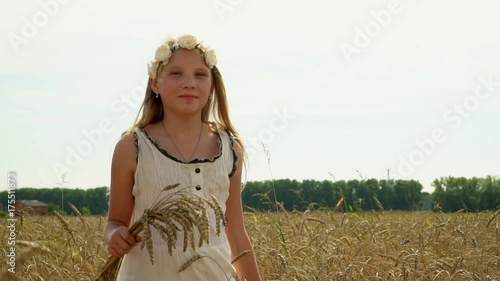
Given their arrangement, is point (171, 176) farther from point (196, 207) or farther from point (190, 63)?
point (196, 207)

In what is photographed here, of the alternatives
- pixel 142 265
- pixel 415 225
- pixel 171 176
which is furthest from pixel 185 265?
pixel 415 225

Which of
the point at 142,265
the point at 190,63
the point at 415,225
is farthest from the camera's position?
the point at 415,225

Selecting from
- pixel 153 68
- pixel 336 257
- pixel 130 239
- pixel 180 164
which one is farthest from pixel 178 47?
pixel 336 257

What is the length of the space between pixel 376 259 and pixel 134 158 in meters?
1.97

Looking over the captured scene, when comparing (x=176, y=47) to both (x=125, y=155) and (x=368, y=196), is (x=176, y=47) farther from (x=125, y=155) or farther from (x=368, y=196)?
(x=368, y=196)

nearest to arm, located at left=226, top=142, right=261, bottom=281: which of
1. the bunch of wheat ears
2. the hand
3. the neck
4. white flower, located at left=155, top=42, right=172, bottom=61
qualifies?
the neck

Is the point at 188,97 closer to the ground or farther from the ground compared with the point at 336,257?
farther from the ground

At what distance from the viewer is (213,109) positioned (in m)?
3.20

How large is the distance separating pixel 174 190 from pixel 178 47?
24.4 inches

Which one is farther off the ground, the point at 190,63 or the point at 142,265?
the point at 190,63

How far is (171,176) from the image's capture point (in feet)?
9.45

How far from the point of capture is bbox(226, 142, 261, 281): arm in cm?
309

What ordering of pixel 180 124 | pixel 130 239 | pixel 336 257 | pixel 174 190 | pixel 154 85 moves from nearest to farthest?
pixel 130 239 < pixel 174 190 < pixel 180 124 < pixel 154 85 < pixel 336 257

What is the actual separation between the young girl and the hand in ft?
0.35
